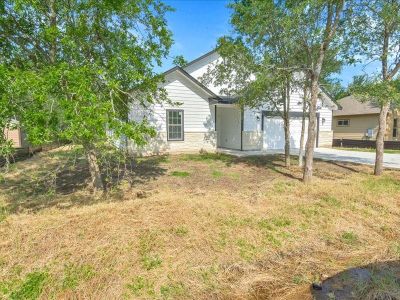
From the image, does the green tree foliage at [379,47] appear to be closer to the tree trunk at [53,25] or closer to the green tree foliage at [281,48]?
the green tree foliage at [281,48]

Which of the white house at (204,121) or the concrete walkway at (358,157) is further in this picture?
the white house at (204,121)

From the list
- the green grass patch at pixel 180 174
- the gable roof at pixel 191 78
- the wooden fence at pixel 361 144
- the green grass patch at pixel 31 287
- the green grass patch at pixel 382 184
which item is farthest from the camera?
the wooden fence at pixel 361 144

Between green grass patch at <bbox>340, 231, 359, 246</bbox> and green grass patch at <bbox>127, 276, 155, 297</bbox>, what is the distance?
3.28m

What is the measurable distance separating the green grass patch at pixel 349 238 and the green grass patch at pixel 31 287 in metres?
4.57

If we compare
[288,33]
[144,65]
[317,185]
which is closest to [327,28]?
[288,33]

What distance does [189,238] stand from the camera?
432 cm

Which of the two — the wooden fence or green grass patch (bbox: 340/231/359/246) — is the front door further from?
green grass patch (bbox: 340/231/359/246)

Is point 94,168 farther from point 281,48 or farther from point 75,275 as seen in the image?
point 281,48

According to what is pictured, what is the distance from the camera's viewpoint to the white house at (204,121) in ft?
44.3

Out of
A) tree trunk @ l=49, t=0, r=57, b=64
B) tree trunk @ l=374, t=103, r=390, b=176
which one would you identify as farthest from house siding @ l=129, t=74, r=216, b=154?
tree trunk @ l=374, t=103, r=390, b=176

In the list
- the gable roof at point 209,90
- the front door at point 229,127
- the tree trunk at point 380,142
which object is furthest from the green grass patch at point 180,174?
the front door at point 229,127

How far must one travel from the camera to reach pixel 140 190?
23.1ft

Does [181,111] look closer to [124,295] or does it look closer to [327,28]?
[327,28]

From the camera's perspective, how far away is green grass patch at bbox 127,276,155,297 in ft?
10.3
